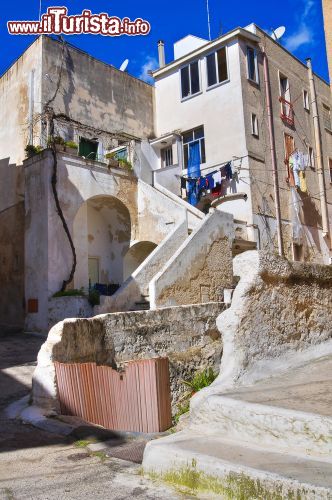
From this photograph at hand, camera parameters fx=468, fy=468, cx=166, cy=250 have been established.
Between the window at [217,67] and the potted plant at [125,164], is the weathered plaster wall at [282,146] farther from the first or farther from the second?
the potted plant at [125,164]

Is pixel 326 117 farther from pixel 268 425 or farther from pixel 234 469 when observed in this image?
pixel 234 469

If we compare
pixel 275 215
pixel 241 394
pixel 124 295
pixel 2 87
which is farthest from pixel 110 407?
pixel 2 87

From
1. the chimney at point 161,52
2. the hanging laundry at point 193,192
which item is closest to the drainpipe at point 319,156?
the hanging laundry at point 193,192

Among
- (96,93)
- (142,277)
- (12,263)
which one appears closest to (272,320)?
(142,277)

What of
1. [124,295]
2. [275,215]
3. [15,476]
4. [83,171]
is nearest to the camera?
[15,476]

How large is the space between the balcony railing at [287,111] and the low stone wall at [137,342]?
15.9 meters

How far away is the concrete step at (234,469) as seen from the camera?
288 cm

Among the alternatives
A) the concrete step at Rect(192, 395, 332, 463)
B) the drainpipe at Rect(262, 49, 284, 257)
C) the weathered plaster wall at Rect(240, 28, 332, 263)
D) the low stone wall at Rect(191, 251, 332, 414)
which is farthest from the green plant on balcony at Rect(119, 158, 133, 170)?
the concrete step at Rect(192, 395, 332, 463)

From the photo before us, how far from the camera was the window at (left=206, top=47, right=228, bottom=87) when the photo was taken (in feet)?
75.8

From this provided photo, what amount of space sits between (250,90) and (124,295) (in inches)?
521

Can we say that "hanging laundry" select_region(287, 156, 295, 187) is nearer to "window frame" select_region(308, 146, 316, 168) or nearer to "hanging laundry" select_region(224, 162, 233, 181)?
"window frame" select_region(308, 146, 316, 168)

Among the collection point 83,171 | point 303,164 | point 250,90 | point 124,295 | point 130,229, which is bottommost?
point 124,295

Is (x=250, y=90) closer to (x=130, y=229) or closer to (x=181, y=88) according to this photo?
(x=181, y=88)

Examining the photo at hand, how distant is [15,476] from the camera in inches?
181
